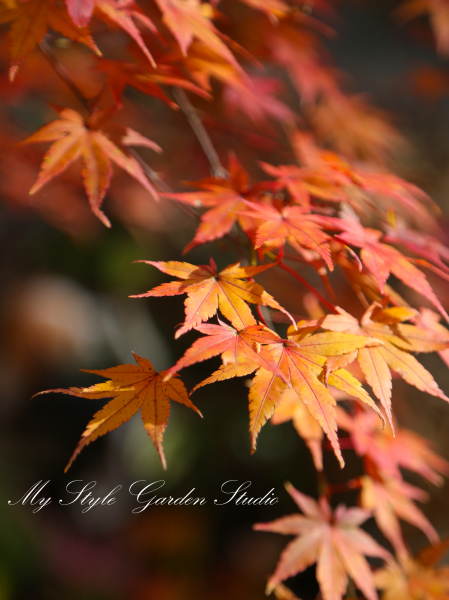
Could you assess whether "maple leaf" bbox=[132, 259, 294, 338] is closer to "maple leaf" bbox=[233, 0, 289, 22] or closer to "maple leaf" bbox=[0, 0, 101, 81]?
"maple leaf" bbox=[0, 0, 101, 81]

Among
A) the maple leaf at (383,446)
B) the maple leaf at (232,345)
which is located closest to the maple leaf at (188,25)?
the maple leaf at (232,345)

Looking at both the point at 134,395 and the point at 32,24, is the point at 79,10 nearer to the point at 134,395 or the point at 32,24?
the point at 32,24

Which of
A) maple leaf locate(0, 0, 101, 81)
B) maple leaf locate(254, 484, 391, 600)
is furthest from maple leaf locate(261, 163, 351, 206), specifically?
maple leaf locate(254, 484, 391, 600)

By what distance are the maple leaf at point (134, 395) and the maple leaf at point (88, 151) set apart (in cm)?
25

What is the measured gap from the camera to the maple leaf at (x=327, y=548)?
0.72 metres

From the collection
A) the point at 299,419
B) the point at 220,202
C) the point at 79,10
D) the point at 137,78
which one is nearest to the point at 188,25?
the point at 137,78

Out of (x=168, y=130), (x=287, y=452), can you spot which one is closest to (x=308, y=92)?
(x=168, y=130)

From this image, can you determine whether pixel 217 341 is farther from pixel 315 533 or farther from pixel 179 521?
pixel 179 521

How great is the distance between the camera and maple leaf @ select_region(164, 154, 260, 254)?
65 centimetres

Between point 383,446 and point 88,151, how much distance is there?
929mm

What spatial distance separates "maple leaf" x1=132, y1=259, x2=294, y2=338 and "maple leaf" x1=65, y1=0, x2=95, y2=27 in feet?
1.27

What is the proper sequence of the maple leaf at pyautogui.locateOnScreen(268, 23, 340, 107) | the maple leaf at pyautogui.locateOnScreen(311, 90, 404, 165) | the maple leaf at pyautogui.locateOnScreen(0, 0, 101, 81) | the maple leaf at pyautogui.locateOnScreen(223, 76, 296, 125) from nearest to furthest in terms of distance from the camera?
the maple leaf at pyautogui.locateOnScreen(0, 0, 101, 81) < the maple leaf at pyautogui.locateOnScreen(223, 76, 296, 125) < the maple leaf at pyautogui.locateOnScreen(268, 23, 340, 107) < the maple leaf at pyautogui.locateOnScreen(311, 90, 404, 165)

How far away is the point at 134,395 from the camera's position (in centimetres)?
55

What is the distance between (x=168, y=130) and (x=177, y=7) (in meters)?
1.12
